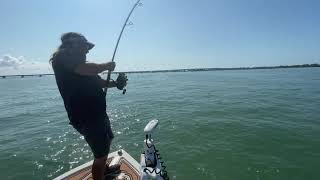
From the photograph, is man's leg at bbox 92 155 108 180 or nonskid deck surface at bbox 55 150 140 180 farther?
nonskid deck surface at bbox 55 150 140 180

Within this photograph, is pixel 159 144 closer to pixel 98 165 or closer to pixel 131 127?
pixel 131 127

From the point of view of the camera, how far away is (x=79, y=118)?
430cm

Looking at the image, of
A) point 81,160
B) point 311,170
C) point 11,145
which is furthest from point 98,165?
point 11,145

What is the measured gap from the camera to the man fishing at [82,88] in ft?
12.9

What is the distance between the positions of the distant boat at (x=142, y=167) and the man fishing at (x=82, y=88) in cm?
112

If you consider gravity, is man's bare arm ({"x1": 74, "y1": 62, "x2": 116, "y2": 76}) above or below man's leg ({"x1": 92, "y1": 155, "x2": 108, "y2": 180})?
above

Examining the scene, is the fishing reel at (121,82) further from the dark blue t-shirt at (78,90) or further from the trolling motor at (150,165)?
the trolling motor at (150,165)

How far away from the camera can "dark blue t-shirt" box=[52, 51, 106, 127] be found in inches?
155

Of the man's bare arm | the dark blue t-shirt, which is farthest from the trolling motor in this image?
the man's bare arm

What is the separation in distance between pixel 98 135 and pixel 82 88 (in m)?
0.85

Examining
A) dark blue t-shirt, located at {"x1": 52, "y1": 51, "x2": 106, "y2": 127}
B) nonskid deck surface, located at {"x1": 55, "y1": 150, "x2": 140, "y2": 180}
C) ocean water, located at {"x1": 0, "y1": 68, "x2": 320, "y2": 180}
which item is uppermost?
dark blue t-shirt, located at {"x1": 52, "y1": 51, "x2": 106, "y2": 127}

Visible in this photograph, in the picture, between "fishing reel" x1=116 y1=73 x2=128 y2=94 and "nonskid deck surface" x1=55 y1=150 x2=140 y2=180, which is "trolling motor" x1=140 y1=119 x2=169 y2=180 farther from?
"fishing reel" x1=116 y1=73 x2=128 y2=94

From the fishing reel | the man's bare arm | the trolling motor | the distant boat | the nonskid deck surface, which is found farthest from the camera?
the nonskid deck surface

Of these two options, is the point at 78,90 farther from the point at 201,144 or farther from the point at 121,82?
the point at 201,144
